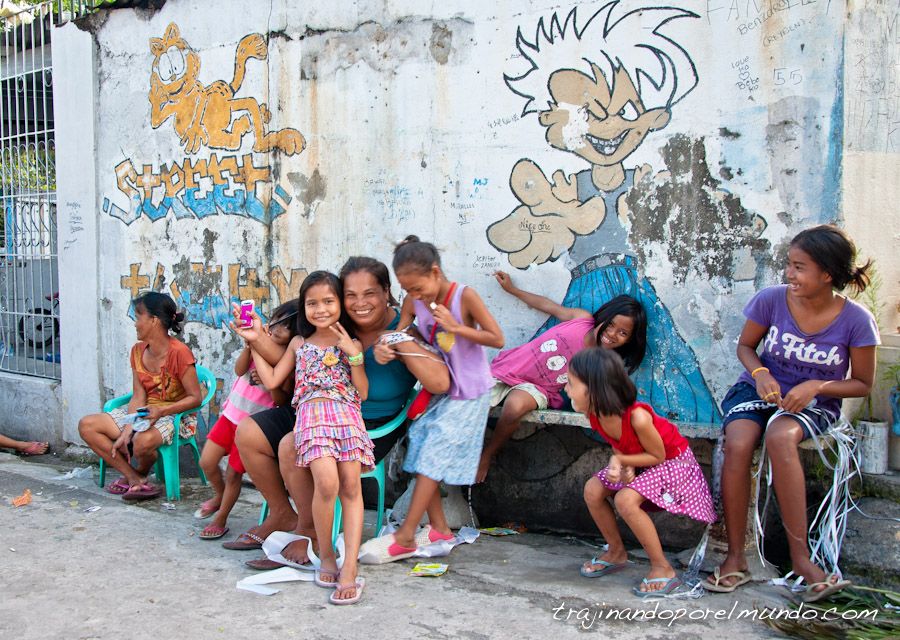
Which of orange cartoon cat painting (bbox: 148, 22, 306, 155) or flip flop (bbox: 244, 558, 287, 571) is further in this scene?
orange cartoon cat painting (bbox: 148, 22, 306, 155)

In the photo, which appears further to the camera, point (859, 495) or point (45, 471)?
point (45, 471)

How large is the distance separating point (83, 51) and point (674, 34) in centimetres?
445

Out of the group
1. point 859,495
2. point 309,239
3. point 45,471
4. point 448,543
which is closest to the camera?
point 859,495

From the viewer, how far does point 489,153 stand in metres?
4.70

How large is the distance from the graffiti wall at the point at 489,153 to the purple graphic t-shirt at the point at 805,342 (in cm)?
31

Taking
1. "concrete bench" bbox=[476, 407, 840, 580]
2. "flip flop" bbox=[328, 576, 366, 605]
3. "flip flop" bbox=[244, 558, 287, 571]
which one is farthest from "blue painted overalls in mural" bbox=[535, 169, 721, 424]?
"flip flop" bbox=[244, 558, 287, 571]

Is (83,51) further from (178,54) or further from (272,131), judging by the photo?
(272,131)

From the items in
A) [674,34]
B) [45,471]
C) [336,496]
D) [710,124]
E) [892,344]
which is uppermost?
[674,34]

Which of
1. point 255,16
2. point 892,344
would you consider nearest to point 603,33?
point 892,344

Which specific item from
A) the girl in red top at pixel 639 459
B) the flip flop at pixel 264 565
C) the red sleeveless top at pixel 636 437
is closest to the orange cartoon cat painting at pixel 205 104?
the flip flop at pixel 264 565

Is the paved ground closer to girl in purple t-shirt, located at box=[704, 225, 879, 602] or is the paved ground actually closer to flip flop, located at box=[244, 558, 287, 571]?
flip flop, located at box=[244, 558, 287, 571]

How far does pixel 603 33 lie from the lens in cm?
434

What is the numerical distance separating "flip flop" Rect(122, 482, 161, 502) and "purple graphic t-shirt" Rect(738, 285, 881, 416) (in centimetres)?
340

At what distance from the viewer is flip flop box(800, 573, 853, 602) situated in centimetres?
331
